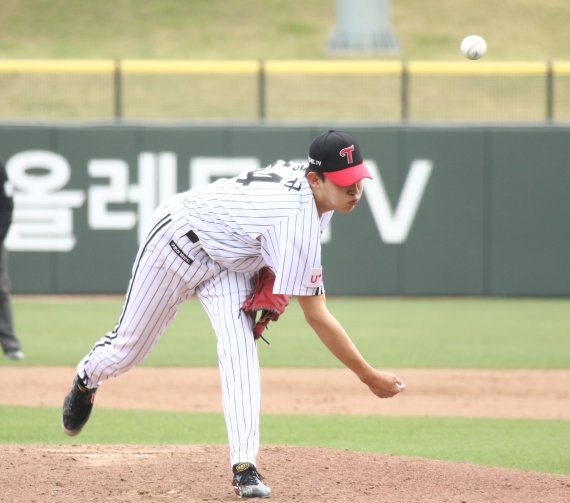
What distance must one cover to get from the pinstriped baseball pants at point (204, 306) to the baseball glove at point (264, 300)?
37mm

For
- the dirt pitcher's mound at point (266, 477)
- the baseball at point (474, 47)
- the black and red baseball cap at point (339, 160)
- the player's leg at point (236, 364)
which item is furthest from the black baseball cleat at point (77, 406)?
the baseball at point (474, 47)

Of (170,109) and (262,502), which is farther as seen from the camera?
(170,109)

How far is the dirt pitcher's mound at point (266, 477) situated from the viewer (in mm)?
4980

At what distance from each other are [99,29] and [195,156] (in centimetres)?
1844

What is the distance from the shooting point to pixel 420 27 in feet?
109

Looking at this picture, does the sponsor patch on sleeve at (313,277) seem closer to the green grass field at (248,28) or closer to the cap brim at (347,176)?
the cap brim at (347,176)

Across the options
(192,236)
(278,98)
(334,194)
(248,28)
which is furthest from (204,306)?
(248,28)

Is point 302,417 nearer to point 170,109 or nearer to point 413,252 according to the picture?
Result: point 413,252

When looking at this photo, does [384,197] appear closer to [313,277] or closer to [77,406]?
[77,406]

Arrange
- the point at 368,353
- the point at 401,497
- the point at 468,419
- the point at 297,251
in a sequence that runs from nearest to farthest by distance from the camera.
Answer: the point at 297,251
the point at 401,497
the point at 468,419
the point at 368,353

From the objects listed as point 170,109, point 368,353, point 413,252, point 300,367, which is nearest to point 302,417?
point 300,367

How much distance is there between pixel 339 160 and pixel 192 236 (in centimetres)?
75

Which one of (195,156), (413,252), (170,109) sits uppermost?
(170,109)

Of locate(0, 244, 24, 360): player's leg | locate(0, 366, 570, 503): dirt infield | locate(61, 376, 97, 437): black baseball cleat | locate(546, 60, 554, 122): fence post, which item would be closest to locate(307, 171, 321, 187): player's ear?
locate(0, 366, 570, 503): dirt infield
